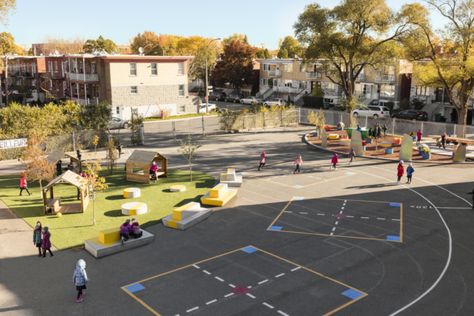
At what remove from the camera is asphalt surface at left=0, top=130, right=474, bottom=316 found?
48.8 ft

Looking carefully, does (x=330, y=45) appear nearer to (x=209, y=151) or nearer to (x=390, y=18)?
(x=390, y=18)

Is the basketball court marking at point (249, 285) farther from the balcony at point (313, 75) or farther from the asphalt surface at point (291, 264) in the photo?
the balcony at point (313, 75)

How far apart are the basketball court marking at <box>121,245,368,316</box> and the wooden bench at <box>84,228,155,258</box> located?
10.3 ft

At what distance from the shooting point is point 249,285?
52.8 ft

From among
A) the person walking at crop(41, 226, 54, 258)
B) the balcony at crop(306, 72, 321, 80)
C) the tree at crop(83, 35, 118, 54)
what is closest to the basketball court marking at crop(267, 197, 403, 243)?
the person walking at crop(41, 226, 54, 258)

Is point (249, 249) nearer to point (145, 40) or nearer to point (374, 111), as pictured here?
point (374, 111)

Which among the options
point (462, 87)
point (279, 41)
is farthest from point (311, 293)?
point (279, 41)

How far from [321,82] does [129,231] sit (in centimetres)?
6911

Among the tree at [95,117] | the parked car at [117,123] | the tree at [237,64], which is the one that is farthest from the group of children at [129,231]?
the tree at [237,64]

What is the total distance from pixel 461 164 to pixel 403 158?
4.50m

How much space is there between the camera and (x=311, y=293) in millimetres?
15516

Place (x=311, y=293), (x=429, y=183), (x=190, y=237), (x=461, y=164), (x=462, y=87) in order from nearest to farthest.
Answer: (x=311, y=293) → (x=190, y=237) → (x=429, y=183) → (x=461, y=164) → (x=462, y=87)

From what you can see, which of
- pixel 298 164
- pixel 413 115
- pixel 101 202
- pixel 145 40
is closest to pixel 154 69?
pixel 413 115

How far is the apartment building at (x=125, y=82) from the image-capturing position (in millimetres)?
60688
